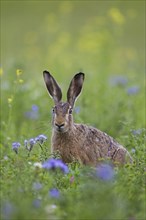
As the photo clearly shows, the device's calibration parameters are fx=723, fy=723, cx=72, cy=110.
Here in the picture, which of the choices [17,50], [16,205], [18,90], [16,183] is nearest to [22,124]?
[18,90]

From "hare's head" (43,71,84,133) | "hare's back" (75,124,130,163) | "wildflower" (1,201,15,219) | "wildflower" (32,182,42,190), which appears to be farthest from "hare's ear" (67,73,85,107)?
"wildflower" (1,201,15,219)

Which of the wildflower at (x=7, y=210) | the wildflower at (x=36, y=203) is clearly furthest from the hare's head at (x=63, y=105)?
the wildflower at (x=7, y=210)

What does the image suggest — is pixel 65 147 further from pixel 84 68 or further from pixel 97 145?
pixel 84 68

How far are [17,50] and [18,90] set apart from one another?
8147 mm

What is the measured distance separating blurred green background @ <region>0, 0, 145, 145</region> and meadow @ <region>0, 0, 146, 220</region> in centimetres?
1

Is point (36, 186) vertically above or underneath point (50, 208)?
above

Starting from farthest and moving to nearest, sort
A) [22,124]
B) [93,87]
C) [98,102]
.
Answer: [93,87]
[98,102]
[22,124]

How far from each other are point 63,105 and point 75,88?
0.32 metres

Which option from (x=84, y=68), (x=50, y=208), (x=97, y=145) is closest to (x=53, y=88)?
(x=97, y=145)

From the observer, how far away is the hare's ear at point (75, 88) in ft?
21.0

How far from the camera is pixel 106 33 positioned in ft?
37.6

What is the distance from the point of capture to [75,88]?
645cm

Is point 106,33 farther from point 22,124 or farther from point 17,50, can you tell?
point 17,50

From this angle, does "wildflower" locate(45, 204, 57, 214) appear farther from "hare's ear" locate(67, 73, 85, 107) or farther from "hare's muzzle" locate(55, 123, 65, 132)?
"hare's ear" locate(67, 73, 85, 107)
